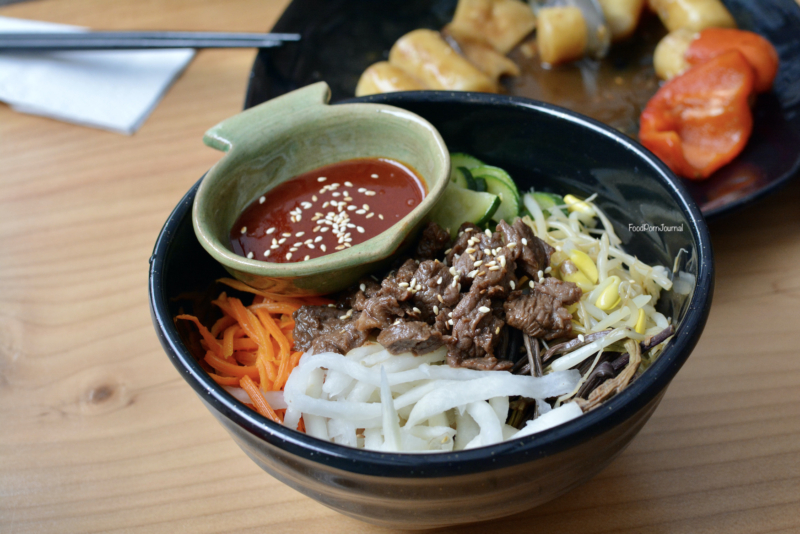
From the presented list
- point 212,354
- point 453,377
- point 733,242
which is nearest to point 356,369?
point 453,377

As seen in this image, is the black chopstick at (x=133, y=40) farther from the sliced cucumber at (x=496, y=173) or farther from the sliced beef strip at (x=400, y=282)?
the sliced beef strip at (x=400, y=282)

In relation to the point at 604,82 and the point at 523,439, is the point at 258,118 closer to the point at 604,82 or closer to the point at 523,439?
the point at 523,439

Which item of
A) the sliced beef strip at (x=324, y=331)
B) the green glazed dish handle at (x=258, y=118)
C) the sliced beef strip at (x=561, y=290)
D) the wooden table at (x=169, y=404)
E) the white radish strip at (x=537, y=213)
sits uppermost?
the green glazed dish handle at (x=258, y=118)

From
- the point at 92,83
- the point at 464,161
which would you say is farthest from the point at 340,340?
the point at 92,83

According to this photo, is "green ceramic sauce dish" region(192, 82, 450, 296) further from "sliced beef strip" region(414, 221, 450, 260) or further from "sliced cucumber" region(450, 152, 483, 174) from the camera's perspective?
"sliced cucumber" region(450, 152, 483, 174)

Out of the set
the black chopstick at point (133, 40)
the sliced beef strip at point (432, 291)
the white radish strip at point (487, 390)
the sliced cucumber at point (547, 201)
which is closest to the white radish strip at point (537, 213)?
the sliced cucumber at point (547, 201)
